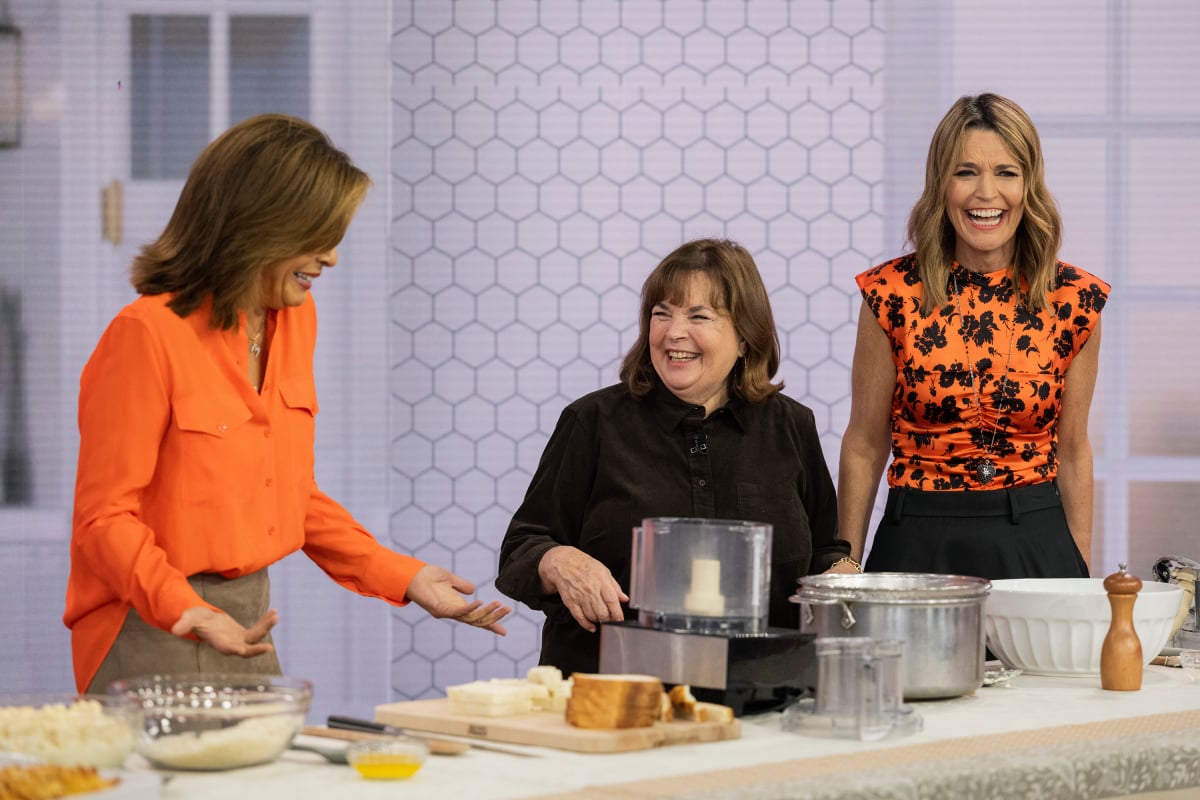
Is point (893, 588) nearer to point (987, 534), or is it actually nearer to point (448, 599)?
point (448, 599)

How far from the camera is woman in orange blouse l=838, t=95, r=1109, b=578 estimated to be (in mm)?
2646

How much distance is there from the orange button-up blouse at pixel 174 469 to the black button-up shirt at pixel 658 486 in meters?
0.38

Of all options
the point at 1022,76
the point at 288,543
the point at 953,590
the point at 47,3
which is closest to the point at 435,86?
the point at 47,3

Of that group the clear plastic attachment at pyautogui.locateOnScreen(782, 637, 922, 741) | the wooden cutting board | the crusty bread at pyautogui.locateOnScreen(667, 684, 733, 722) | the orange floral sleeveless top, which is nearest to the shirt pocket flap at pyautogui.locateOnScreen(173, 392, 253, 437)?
the wooden cutting board

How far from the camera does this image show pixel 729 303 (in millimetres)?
2406

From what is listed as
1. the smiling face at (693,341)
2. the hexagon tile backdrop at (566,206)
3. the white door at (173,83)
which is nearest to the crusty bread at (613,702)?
the smiling face at (693,341)

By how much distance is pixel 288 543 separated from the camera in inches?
81.0

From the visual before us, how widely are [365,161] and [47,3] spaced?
39.1 inches

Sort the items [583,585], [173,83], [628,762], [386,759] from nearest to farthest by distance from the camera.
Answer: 1. [386,759]
2. [628,762]
3. [583,585]
4. [173,83]

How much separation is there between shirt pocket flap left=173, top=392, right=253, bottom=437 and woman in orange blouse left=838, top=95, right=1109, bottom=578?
1199mm

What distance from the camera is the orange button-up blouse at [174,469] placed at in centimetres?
184

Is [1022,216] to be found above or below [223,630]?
above

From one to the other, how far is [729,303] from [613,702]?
38.0 inches

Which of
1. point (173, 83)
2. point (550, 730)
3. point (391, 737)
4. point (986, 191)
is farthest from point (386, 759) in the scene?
point (173, 83)
